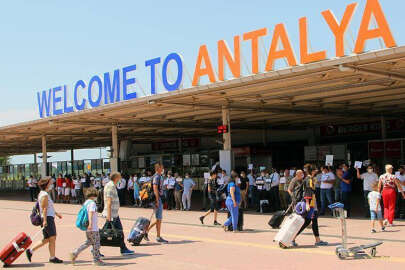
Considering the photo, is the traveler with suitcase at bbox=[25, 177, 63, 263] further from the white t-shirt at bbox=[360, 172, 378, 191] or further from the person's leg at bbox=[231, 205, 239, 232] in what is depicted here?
the white t-shirt at bbox=[360, 172, 378, 191]

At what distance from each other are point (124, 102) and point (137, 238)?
978cm

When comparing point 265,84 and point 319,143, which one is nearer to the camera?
point 265,84

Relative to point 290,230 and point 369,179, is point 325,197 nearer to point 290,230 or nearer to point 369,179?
point 369,179

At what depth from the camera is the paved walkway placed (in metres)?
9.25

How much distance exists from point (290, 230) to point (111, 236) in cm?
354

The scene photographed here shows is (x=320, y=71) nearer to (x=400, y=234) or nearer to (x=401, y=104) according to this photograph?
(x=400, y=234)

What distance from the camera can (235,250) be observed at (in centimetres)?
1091

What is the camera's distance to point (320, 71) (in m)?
15.3

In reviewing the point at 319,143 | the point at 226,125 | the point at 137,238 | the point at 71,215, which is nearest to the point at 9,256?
the point at 137,238

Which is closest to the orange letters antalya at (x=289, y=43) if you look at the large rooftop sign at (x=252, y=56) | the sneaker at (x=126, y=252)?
the large rooftop sign at (x=252, y=56)

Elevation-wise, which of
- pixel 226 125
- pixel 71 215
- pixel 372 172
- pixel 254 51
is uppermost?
pixel 254 51

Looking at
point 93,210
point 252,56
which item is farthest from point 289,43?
point 93,210

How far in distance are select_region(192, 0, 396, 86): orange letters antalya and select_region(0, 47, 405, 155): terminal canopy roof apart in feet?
1.04

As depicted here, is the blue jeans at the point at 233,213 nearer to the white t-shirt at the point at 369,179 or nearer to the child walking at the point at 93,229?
the white t-shirt at the point at 369,179
